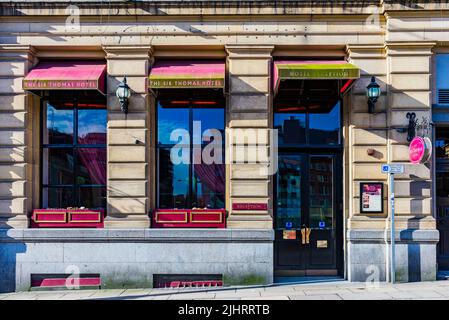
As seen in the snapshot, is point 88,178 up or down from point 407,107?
down

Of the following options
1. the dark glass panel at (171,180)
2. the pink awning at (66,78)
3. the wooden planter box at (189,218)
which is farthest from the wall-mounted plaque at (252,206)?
the pink awning at (66,78)

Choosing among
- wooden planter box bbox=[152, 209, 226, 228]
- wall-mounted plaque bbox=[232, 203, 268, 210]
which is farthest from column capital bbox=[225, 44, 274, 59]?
wooden planter box bbox=[152, 209, 226, 228]

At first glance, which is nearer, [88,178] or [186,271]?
[186,271]

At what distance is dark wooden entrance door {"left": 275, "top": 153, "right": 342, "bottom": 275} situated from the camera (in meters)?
Answer: 11.3

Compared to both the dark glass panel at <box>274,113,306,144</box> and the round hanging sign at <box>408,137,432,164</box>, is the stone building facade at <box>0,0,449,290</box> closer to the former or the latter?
the round hanging sign at <box>408,137,432,164</box>

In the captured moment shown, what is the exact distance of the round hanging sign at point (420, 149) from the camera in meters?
9.83

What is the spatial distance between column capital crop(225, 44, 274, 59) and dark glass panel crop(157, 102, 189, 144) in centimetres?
194

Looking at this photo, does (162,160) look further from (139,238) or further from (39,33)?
(39,33)

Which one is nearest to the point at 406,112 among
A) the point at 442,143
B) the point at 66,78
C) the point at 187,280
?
the point at 442,143

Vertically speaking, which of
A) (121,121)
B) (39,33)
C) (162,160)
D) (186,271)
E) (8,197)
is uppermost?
(39,33)

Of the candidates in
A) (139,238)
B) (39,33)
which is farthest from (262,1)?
(139,238)

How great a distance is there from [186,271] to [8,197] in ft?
16.2

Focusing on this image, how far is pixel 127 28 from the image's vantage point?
10.9 m

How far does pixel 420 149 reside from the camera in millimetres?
9859
